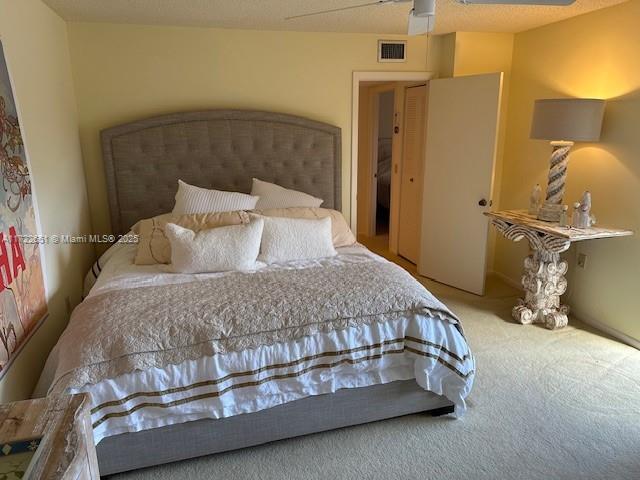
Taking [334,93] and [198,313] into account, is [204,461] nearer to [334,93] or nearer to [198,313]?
[198,313]

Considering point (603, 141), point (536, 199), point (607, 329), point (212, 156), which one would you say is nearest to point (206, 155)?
point (212, 156)

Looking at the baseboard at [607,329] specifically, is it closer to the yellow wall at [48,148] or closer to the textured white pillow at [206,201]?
the textured white pillow at [206,201]

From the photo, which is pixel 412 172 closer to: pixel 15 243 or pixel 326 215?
pixel 326 215

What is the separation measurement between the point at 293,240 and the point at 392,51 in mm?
2094

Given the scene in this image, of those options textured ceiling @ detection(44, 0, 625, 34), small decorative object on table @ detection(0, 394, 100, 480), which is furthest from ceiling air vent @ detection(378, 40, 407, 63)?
small decorative object on table @ detection(0, 394, 100, 480)

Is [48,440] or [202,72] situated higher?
[202,72]

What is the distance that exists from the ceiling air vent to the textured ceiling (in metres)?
0.21

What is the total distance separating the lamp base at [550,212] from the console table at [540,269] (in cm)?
6

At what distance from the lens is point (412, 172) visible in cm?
481

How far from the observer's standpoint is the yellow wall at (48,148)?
2328 mm

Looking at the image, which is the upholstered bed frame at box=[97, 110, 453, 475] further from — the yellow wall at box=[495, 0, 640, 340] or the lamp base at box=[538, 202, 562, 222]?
the yellow wall at box=[495, 0, 640, 340]

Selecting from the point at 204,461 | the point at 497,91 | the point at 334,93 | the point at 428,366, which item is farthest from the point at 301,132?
the point at 204,461

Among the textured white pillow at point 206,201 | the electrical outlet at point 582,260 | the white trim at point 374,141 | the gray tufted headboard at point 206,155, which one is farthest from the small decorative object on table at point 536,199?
the white trim at point 374,141

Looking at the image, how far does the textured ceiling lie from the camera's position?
2.91 metres
